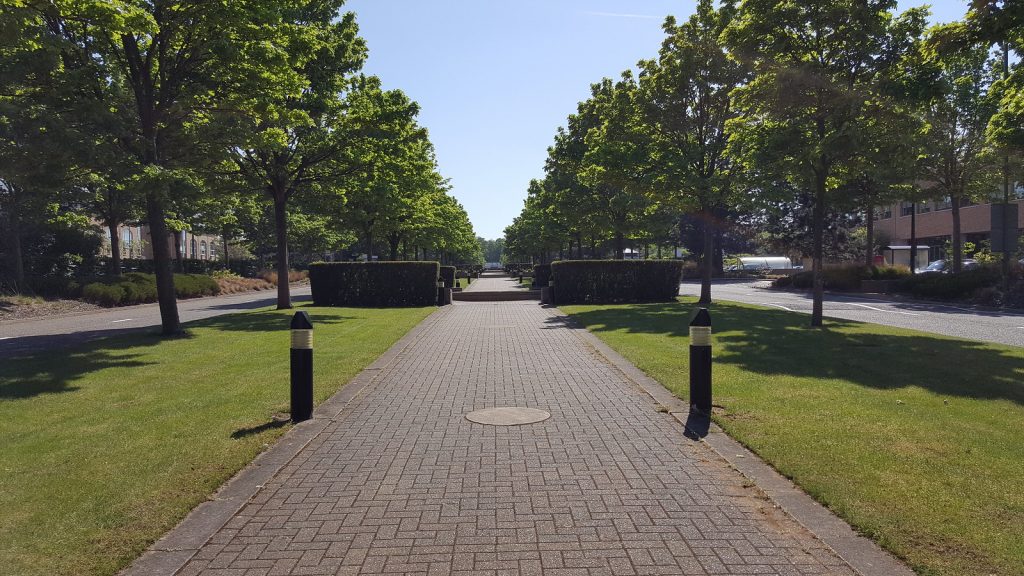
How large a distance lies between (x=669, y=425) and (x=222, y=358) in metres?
8.15

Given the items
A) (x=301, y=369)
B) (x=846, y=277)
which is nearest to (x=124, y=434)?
(x=301, y=369)

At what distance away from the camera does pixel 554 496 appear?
181 inches

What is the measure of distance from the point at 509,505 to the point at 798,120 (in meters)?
13.8

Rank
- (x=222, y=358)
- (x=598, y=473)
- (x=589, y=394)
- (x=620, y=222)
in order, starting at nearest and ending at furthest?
(x=598, y=473) < (x=589, y=394) < (x=222, y=358) < (x=620, y=222)

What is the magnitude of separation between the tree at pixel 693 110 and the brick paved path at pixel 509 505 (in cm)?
1665

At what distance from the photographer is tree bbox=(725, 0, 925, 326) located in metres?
14.7

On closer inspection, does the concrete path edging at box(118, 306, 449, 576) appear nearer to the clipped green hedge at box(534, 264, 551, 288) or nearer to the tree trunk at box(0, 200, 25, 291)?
the tree trunk at box(0, 200, 25, 291)

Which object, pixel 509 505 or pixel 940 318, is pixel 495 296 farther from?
pixel 509 505

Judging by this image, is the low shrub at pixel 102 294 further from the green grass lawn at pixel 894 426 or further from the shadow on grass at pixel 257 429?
the shadow on grass at pixel 257 429

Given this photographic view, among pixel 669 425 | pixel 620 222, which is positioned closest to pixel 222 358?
pixel 669 425

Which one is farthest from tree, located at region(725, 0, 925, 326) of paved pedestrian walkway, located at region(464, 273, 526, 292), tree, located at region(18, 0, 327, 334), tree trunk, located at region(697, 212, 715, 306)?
paved pedestrian walkway, located at region(464, 273, 526, 292)

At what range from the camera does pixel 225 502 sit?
453cm

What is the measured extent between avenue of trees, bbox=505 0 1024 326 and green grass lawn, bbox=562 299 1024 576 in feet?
14.8

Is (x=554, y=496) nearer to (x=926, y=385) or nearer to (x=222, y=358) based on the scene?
(x=926, y=385)
